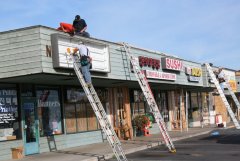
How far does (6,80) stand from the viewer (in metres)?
16.2

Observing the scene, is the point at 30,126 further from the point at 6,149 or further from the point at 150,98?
the point at 150,98

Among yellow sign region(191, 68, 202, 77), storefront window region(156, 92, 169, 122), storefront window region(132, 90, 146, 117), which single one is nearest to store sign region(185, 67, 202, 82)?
yellow sign region(191, 68, 202, 77)

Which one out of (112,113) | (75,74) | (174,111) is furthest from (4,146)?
(174,111)

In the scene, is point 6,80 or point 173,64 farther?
point 173,64

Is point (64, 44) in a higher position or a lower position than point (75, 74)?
higher

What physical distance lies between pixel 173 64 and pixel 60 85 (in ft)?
26.7

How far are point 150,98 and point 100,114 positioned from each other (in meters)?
4.34

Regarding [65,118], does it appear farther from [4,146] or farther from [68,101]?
[4,146]

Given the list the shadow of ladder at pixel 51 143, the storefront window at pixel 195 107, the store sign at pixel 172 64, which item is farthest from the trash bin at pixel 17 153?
the storefront window at pixel 195 107

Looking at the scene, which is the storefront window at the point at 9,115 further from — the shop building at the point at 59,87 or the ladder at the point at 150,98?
the ladder at the point at 150,98

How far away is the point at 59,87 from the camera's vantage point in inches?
786

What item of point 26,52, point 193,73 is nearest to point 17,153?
point 26,52

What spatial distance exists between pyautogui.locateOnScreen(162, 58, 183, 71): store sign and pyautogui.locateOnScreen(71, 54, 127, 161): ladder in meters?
9.20

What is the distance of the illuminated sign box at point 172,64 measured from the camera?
24312 millimetres
